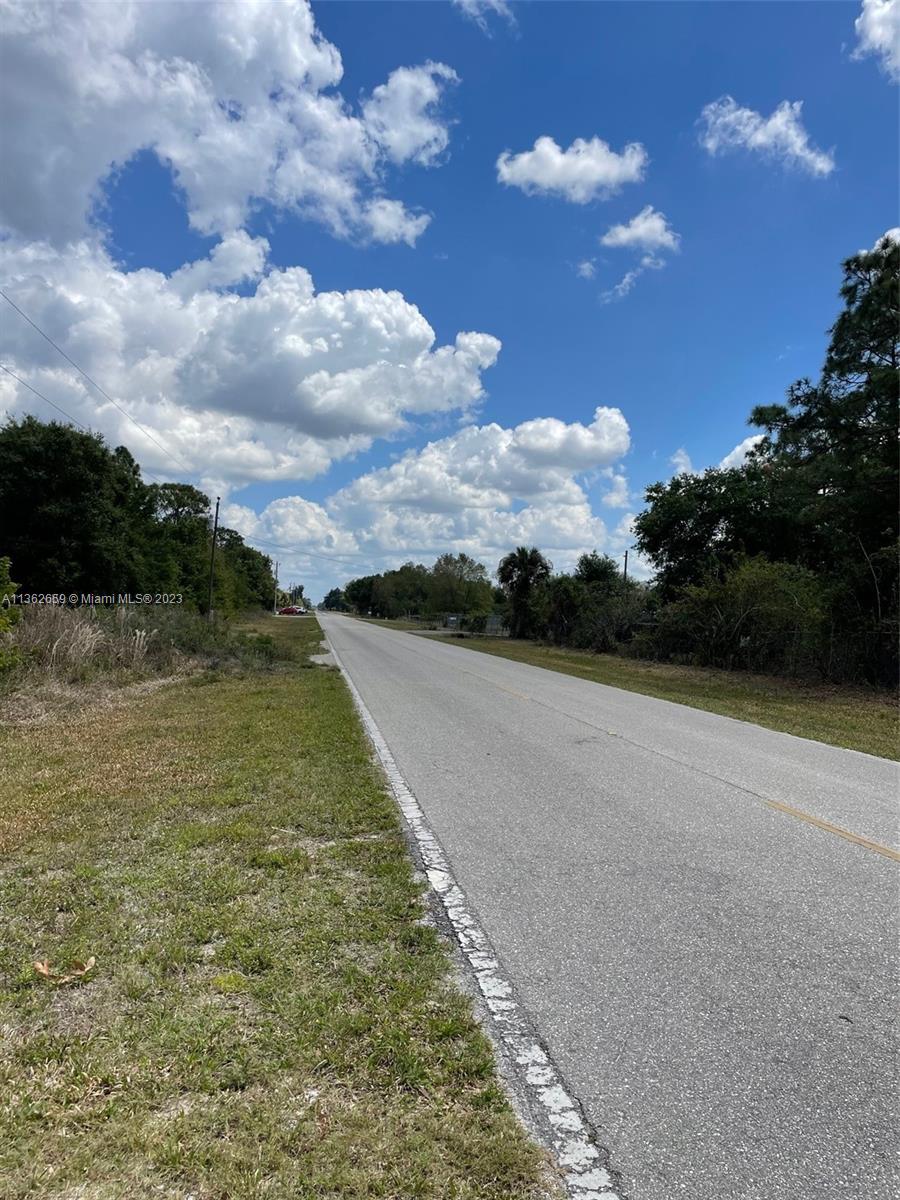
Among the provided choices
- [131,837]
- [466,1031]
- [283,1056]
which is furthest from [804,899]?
[131,837]

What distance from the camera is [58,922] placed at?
4008mm

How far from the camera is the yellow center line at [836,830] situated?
18.3 feet

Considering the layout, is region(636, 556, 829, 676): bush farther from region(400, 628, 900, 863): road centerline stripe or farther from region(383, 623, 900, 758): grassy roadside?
region(400, 628, 900, 863): road centerline stripe

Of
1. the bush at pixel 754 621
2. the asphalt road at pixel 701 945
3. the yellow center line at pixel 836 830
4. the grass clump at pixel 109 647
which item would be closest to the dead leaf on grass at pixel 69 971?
the asphalt road at pixel 701 945

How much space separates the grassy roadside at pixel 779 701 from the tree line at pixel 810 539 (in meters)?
1.42

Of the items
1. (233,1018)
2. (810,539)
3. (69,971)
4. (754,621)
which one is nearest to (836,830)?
(233,1018)

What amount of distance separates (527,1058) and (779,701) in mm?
16029

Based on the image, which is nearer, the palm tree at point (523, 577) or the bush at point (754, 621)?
the bush at point (754, 621)

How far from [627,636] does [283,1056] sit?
35.7m

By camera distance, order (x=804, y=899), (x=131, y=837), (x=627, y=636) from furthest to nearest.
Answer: (x=627, y=636)
(x=131, y=837)
(x=804, y=899)

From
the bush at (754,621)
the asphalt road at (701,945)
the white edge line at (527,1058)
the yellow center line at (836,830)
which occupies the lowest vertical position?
the white edge line at (527,1058)

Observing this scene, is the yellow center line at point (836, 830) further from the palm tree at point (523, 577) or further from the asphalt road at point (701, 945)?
the palm tree at point (523, 577)

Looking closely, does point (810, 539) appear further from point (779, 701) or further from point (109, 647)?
point (109, 647)

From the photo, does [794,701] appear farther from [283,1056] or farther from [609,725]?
[283,1056]
